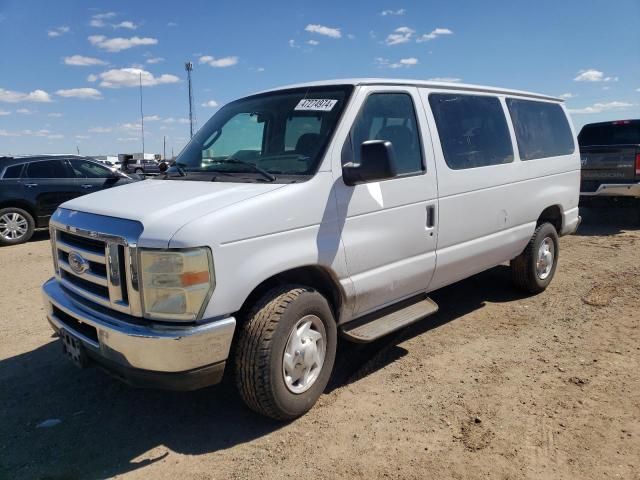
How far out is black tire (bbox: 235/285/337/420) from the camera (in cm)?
299

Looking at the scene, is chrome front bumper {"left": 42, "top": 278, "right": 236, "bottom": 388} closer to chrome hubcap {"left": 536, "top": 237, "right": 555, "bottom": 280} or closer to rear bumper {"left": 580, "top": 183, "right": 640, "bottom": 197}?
chrome hubcap {"left": 536, "top": 237, "right": 555, "bottom": 280}

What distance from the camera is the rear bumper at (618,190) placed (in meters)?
9.46

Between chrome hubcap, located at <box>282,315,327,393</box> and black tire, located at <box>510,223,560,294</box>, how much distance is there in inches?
123

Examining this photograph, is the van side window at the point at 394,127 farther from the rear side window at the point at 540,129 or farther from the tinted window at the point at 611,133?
the tinted window at the point at 611,133

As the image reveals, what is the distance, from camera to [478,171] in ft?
14.9

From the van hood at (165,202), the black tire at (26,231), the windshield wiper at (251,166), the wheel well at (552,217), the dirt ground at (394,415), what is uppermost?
the windshield wiper at (251,166)

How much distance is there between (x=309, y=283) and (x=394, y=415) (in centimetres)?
103

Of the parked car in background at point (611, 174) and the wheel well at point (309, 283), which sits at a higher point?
the parked car in background at point (611, 174)

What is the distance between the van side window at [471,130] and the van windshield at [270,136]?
3.47 ft

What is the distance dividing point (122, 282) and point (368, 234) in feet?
5.38

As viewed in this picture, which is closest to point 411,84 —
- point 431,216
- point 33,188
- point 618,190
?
point 431,216

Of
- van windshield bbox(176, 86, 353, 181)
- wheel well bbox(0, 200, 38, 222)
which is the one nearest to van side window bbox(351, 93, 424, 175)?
van windshield bbox(176, 86, 353, 181)

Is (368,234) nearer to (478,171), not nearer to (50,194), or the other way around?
(478,171)

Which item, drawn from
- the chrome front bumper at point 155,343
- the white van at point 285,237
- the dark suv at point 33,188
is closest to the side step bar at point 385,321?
the white van at point 285,237
